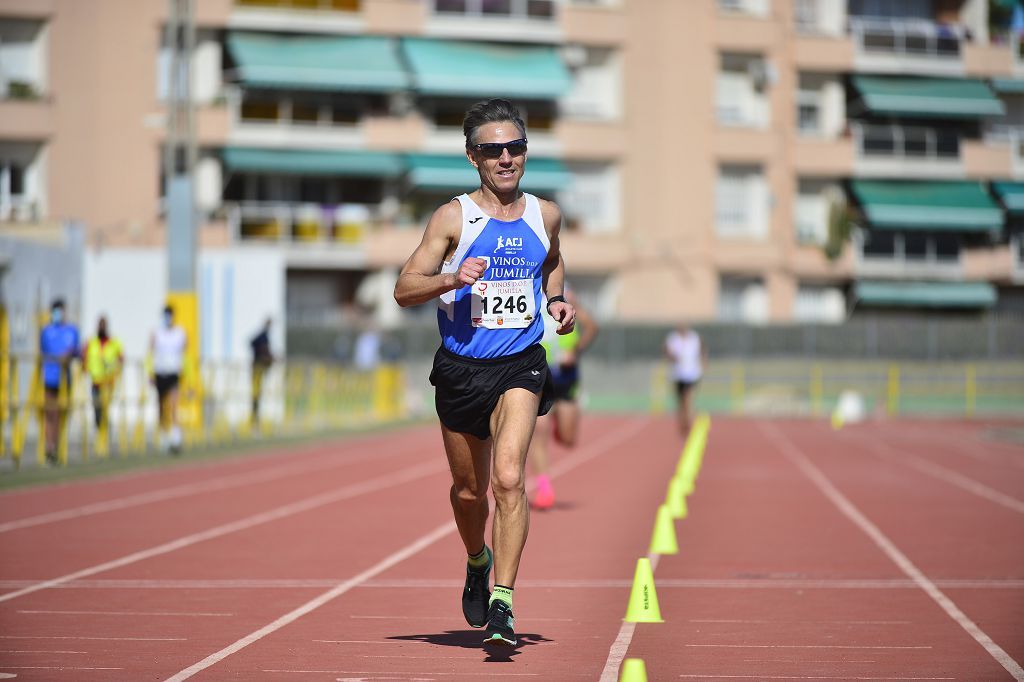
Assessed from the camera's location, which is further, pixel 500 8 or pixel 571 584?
pixel 500 8

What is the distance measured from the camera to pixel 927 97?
203ft

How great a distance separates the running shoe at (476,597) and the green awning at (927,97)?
54.3 metres

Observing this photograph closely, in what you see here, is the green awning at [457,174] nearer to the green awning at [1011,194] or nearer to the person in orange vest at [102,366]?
the green awning at [1011,194]

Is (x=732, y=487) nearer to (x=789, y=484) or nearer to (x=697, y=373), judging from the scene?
(x=789, y=484)

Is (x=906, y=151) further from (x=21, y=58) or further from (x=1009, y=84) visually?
(x=21, y=58)

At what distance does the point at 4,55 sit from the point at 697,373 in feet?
101

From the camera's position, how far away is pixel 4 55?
52.6 meters

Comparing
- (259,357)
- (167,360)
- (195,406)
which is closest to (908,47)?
(259,357)

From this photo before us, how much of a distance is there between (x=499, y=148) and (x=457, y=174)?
4737 centimetres

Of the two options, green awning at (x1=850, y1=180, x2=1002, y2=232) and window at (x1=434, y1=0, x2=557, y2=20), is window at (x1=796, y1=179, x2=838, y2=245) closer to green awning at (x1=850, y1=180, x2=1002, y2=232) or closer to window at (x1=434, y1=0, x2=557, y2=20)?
green awning at (x1=850, y1=180, x2=1002, y2=232)

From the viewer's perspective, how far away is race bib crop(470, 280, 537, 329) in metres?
8.09

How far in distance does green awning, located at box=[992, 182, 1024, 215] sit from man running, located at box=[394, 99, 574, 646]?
191 feet

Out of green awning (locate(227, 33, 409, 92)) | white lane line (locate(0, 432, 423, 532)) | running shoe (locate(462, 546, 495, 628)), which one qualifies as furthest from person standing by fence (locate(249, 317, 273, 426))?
green awning (locate(227, 33, 409, 92))

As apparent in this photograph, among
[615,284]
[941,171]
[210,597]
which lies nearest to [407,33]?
[615,284]
